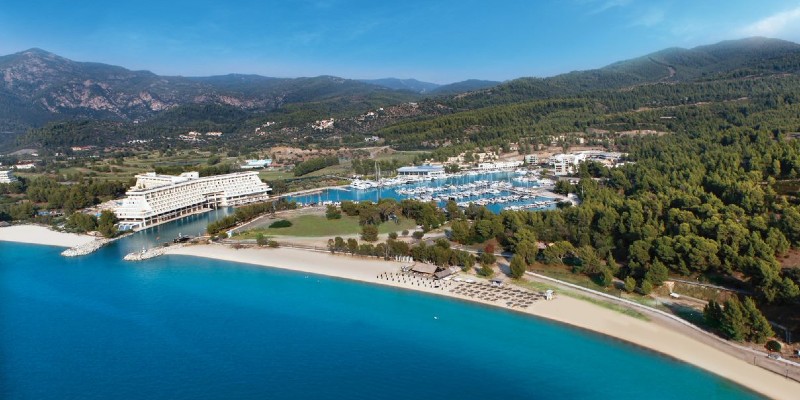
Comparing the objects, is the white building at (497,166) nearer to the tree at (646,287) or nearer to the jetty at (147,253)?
the jetty at (147,253)

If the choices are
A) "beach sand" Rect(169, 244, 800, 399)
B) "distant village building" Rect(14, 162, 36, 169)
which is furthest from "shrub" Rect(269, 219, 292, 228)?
"distant village building" Rect(14, 162, 36, 169)

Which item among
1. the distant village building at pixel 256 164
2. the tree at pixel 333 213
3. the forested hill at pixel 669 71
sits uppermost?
the forested hill at pixel 669 71

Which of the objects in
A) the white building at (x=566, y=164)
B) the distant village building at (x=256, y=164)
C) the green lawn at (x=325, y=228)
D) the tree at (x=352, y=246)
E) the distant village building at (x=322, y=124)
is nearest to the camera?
the tree at (x=352, y=246)

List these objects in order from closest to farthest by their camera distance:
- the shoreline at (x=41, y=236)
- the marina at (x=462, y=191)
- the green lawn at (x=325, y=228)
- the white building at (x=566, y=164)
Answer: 1. the green lawn at (x=325, y=228)
2. the shoreline at (x=41, y=236)
3. the marina at (x=462, y=191)
4. the white building at (x=566, y=164)

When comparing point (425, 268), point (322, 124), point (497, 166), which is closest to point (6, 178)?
point (425, 268)

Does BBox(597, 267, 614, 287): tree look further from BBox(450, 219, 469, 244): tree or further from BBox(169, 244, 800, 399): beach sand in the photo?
BBox(450, 219, 469, 244): tree

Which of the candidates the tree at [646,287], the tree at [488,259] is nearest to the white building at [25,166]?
the tree at [488,259]
